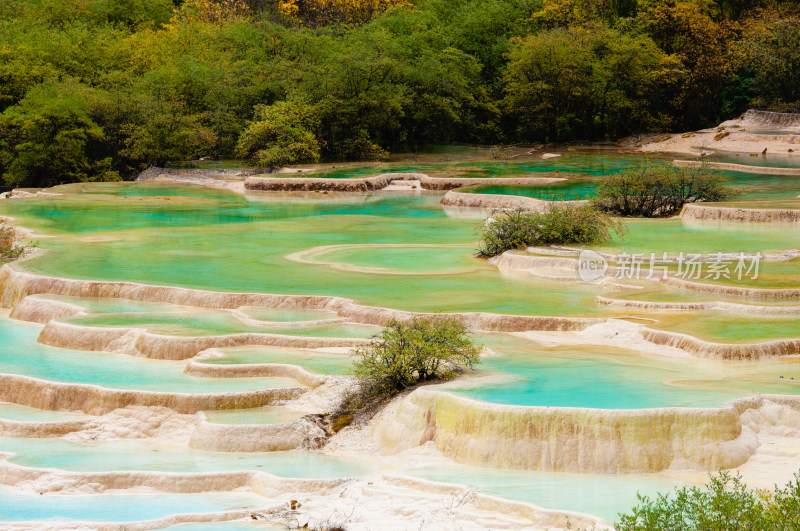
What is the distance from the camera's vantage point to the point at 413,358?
42.2ft

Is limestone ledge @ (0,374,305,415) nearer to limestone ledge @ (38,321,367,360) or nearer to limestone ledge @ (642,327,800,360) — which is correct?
limestone ledge @ (38,321,367,360)

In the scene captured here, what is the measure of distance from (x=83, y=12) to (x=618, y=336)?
49103 mm

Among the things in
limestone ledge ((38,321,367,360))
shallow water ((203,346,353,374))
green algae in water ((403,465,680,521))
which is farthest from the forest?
green algae in water ((403,465,680,521))

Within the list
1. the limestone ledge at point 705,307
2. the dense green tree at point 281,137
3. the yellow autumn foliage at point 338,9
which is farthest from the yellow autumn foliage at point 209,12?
the limestone ledge at point 705,307

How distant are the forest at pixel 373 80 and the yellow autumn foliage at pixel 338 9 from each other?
416cm

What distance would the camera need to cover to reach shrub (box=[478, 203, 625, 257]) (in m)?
21.5

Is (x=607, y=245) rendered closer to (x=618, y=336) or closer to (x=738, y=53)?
(x=618, y=336)

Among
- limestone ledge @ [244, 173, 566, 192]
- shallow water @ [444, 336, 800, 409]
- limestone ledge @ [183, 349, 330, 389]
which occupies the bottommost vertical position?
limestone ledge @ [183, 349, 330, 389]

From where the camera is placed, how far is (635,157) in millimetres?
42406

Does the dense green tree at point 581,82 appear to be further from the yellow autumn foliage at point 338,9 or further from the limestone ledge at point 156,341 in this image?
the limestone ledge at point 156,341

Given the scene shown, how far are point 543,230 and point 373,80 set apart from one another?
25255 mm

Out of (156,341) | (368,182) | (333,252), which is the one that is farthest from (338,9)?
(156,341)

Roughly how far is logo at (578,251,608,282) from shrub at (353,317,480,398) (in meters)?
5.91

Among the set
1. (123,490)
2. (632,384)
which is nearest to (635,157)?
(632,384)
